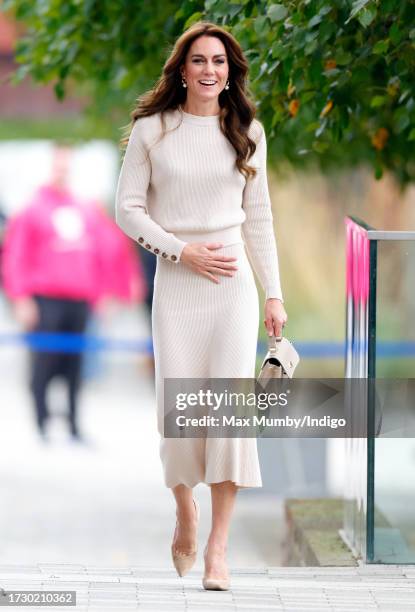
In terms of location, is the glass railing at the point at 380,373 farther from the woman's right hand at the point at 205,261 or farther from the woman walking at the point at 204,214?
the woman's right hand at the point at 205,261

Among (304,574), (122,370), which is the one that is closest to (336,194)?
(122,370)

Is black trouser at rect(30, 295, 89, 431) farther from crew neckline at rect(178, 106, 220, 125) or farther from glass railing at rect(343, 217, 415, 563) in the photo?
crew neckline at rect(178, 106, 220, 125)

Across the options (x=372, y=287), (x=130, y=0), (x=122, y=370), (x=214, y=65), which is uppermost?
(x=130, y=0)

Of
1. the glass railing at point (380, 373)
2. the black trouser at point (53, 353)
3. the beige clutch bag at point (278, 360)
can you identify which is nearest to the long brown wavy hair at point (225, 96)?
the beige clutch bag at point (278, 360)

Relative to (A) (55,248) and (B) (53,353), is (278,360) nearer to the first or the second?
(A) (55,248)

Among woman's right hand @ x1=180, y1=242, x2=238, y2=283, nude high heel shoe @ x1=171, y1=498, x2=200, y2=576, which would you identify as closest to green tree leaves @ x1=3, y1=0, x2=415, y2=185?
woman's right hand @ x1=180, y1=242, x2=238, y2=283

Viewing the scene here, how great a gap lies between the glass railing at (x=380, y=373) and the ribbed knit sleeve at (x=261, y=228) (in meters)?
0.66

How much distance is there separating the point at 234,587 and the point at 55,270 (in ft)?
25.8

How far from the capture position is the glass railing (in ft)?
20.6

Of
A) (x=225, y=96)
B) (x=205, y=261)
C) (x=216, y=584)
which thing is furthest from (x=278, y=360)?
(x=225, y=96)

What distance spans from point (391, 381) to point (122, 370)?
1409 cm

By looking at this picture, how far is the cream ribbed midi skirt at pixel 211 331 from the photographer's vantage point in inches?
219

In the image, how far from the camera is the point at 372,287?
20.6 ft

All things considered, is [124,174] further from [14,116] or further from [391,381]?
[14,116]
